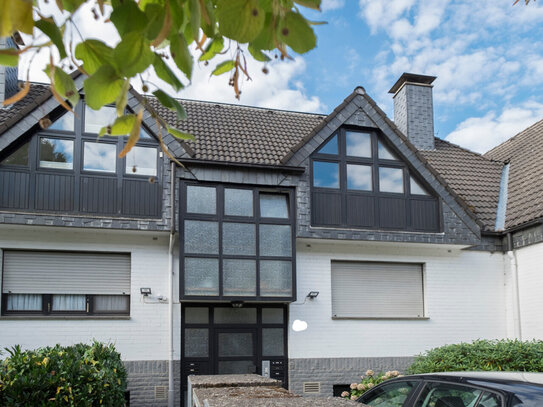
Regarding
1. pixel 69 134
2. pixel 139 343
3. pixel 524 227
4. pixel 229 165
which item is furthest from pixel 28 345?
pixel 524 227

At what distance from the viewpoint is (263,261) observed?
14.2 metres

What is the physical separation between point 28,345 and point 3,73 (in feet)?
22.2

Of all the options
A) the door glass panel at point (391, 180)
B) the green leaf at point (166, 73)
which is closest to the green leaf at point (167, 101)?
the green leaf at point (166, 73)

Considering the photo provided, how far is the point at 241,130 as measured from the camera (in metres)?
16.6

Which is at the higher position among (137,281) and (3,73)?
(3,73)

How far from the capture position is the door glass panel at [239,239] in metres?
14.0

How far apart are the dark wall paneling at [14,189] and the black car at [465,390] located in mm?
9597

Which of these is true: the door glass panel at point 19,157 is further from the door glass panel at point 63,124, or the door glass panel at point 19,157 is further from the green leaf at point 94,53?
the green leaf at point 94,53

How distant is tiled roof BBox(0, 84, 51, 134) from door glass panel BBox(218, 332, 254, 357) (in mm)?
6549

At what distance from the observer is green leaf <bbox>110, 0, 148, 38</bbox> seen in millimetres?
1993

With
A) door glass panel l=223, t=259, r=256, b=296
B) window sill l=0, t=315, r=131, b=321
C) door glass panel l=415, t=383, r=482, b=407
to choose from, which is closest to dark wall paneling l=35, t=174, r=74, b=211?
window sill l=0, t=315, r=131, b=321

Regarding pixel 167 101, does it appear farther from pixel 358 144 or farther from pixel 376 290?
pixel 376 290

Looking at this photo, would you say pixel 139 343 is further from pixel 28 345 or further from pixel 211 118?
pixel 211 118

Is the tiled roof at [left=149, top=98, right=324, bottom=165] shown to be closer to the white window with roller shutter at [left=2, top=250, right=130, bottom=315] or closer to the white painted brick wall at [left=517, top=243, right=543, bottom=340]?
the white window with roller shutter at [left=2, top=250, right=130, bottom=315]
